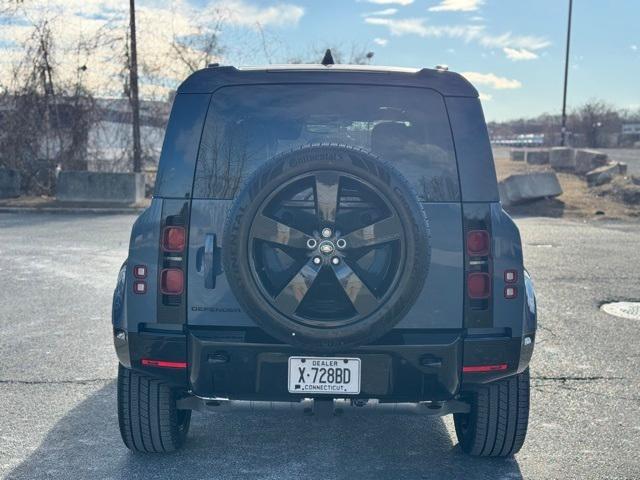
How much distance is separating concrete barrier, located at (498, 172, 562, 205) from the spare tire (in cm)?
1557

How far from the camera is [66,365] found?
5.78 meters

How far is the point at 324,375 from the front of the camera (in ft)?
11.5

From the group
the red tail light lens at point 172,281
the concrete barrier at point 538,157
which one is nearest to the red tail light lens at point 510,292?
the red tail light lens at point 172,281

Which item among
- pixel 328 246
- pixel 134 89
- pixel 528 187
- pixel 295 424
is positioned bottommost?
pixel 295 424

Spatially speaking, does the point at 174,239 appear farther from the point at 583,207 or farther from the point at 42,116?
the point at 42,116

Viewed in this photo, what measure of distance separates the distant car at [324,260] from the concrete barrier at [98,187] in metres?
16.0

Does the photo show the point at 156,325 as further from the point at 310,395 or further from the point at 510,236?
the point at 510,236

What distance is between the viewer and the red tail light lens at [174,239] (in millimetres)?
3521

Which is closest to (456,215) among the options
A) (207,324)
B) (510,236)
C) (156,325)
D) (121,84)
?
(510,236)

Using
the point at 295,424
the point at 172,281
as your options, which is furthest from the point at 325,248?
the point at 295,424

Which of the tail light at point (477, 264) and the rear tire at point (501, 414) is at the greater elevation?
the tail light at point (477, 264)

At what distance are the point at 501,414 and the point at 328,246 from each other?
1.39 metres

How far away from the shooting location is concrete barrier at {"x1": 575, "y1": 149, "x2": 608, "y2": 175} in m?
26.3

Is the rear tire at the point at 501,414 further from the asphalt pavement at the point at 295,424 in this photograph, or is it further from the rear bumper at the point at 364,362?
the rear bumper at the point at 364,362
